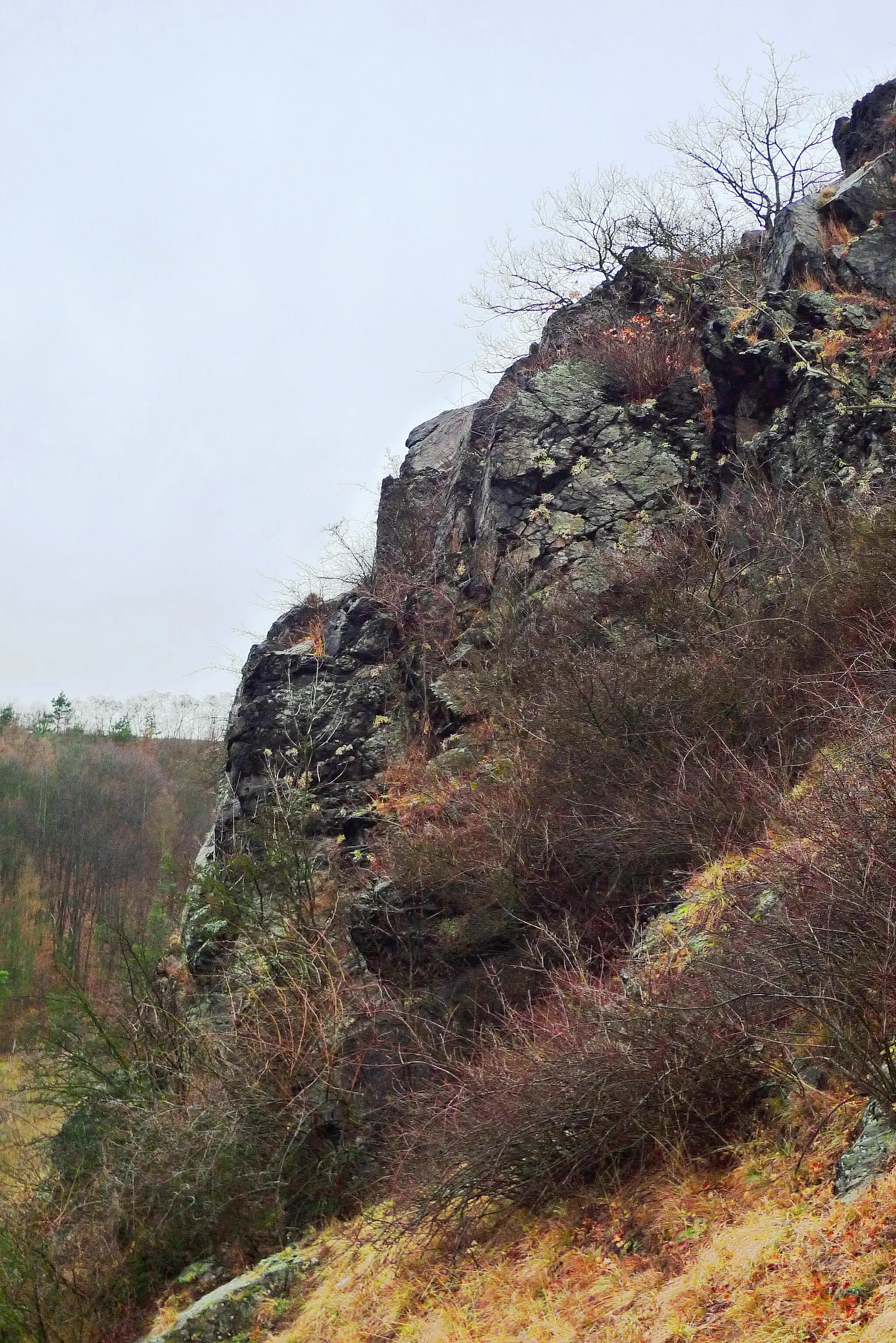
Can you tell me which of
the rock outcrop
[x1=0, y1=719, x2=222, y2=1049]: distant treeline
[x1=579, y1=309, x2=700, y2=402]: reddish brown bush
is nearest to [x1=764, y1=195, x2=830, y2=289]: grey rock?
the rock outcrop

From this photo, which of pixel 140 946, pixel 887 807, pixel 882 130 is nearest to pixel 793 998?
pixel 887 807

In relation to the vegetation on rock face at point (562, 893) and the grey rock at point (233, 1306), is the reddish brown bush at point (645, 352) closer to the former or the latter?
the vegetation on rock face at point (562, 893)

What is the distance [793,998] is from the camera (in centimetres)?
439

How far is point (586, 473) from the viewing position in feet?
43.8

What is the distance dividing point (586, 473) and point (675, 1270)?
1054 cm

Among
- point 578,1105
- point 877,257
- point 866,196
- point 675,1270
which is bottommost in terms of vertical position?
point 675,1270

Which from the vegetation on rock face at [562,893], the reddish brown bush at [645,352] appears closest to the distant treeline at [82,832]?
the vegetation on rock face at [562,893]

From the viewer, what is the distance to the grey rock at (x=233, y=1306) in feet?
23.8

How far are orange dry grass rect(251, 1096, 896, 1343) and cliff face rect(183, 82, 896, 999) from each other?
5066 mm

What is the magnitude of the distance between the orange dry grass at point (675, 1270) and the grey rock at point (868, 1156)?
92 millimetres

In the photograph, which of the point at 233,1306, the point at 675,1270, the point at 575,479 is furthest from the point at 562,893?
the point at 575,479

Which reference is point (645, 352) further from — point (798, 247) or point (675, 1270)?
point (675, 1270)

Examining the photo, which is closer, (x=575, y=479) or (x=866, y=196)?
(x=866, y=196)

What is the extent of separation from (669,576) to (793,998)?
7.00 metres
